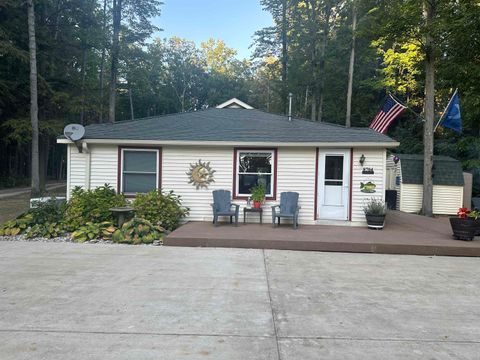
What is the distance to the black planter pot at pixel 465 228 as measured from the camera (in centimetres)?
801

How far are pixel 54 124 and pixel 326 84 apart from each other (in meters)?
17.5

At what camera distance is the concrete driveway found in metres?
3.20

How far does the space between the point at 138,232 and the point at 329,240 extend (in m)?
4.20

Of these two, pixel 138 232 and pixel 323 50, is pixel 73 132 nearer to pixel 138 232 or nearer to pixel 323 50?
pixel 138 232

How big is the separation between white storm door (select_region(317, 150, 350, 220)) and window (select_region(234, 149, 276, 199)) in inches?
51.0

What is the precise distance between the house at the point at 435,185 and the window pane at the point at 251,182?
7.16 metres

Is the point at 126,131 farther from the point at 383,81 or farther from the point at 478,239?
the point at 383,81

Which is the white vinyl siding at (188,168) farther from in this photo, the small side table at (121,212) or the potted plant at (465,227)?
the potted plant at (465,227)

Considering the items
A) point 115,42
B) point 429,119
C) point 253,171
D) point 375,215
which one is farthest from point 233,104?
point 115,42

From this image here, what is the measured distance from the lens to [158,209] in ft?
30.0

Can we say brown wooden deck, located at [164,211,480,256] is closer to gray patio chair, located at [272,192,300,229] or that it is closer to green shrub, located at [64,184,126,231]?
gray patio chair, located at [272,192,300,229]

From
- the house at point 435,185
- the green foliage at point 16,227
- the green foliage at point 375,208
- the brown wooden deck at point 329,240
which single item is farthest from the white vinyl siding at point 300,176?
the house at point 435,185

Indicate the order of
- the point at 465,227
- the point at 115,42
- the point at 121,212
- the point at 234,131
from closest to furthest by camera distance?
the point at 465,227 → the point at 121,212 → the point at 234,131 → the point at 115,42

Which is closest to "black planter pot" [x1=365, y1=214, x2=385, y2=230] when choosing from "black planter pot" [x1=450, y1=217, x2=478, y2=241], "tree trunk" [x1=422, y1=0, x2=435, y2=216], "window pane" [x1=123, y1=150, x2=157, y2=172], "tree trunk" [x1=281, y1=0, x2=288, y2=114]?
"black planter pot" [x1=450, y1=217, x2=478, y2=241]
